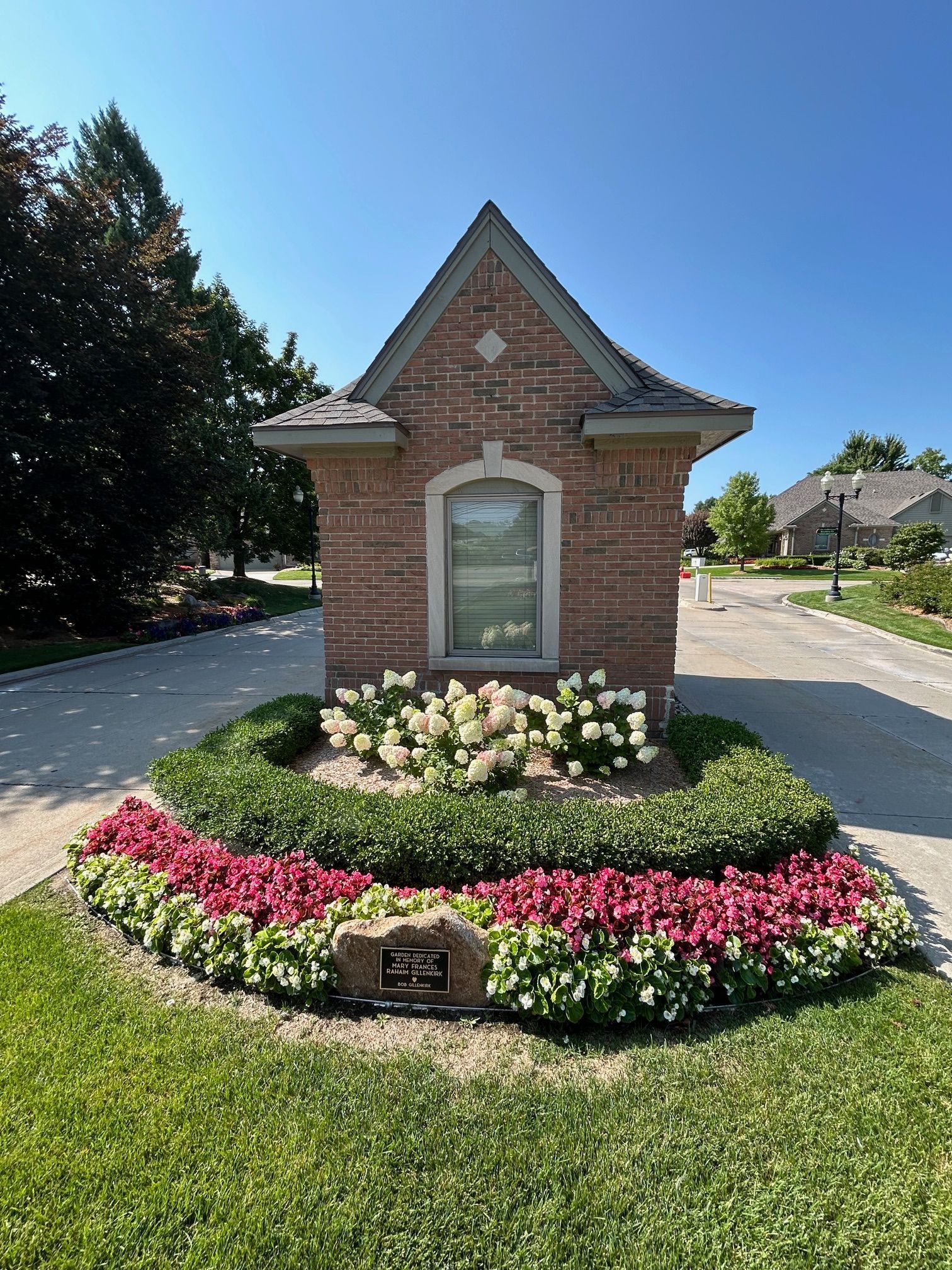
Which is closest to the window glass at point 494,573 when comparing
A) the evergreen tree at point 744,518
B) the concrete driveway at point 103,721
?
the concrete driveway at point 103,721

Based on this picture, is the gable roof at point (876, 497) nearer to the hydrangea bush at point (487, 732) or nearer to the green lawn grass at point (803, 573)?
the green lawn grass at point (803, 573)

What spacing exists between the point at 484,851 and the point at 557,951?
790 mm

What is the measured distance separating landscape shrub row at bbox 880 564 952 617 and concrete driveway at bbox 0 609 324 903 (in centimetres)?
1652

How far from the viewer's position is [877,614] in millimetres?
16188

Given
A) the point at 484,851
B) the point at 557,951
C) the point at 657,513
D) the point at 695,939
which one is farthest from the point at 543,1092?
the point at 657,513

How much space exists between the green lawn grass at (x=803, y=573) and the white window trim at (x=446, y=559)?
2913 centimetres

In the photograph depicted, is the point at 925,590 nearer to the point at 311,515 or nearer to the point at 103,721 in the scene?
the point at 103,721

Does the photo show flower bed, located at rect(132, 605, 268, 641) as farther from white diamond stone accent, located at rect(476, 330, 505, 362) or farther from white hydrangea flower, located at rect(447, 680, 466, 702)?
white diamond stone accent, located at rect(476, 330, 505, 362)

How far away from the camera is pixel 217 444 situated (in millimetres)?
19984

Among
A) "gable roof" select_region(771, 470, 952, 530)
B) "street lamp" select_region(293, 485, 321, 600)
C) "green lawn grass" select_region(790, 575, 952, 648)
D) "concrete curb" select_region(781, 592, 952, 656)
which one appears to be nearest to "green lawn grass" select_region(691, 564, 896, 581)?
"green lawn grass" select_region(790, 575, 952, 648)

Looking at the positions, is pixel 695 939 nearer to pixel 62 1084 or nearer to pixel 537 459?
pixel 62 1084

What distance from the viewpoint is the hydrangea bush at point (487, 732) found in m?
4.50

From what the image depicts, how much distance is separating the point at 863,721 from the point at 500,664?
16.6ft

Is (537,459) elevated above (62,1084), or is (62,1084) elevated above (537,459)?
(537,459)
